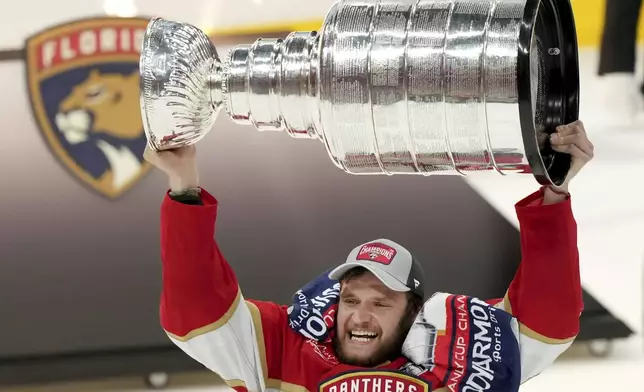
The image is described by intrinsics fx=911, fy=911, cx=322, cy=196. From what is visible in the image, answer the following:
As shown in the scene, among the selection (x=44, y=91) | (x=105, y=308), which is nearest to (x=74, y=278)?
(x=105, y=308)

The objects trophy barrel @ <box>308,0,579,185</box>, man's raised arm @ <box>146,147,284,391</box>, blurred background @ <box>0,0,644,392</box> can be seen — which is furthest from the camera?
blurred background @ <box>0,0,644,392</box>

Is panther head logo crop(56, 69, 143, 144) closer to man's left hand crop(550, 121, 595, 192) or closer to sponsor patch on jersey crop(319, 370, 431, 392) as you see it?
sponsor patch on jersey crop(319, 370, 431, 392)

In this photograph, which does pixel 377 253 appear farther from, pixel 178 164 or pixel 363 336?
pixel 178 164

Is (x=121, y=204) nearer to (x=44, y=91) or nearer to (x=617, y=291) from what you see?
(x=44, y=91)

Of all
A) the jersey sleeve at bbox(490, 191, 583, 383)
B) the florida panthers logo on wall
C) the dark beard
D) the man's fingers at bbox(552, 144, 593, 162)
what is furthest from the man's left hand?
the florida panthers logo on wall

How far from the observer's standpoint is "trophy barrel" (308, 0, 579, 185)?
0.92m

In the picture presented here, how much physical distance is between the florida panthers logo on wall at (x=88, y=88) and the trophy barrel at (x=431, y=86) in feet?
4.44

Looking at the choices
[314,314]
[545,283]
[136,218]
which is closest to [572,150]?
[545,283]

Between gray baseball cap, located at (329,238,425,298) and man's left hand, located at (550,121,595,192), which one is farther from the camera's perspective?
gray baseball cap, located at (329,238,425,298)

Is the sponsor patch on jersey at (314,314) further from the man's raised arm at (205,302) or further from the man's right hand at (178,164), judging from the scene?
the man's right hand at (178,164)

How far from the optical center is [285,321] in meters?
1.47

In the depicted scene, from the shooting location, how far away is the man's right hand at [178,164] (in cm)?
114

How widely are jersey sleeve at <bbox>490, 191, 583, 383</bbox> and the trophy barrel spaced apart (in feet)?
0.88

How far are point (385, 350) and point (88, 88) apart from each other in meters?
1.21
